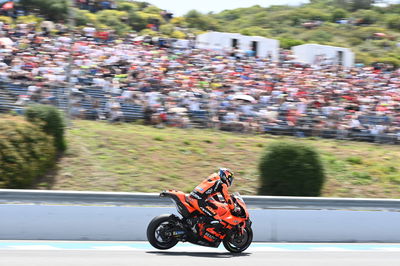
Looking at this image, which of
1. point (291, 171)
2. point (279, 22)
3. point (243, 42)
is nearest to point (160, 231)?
point (291, 171)

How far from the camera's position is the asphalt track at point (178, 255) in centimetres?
872

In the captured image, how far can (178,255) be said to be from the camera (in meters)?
9.70

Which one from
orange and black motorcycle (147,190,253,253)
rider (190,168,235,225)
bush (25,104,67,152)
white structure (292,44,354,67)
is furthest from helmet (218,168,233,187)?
white structure (292,44,354,67)

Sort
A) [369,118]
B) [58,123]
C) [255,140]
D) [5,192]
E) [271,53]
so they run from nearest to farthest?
[5,192] → [58,123] → [255,140] → [369,118] → [271,53]

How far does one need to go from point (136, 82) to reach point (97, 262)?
475 inches

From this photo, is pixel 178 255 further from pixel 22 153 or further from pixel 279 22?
pixel 279 22

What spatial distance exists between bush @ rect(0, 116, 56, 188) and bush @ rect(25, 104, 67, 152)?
22cm

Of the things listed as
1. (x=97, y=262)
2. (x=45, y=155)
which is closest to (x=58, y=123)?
(x=45, y=155)

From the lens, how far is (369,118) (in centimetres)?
2147

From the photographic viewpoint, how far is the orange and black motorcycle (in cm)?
996

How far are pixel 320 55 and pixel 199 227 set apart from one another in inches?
A: 943

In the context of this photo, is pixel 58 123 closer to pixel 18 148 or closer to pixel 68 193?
pixel 18 148

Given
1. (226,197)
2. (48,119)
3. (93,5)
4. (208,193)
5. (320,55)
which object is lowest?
(226,197)

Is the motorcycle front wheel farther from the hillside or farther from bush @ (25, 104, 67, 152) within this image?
the hillside
